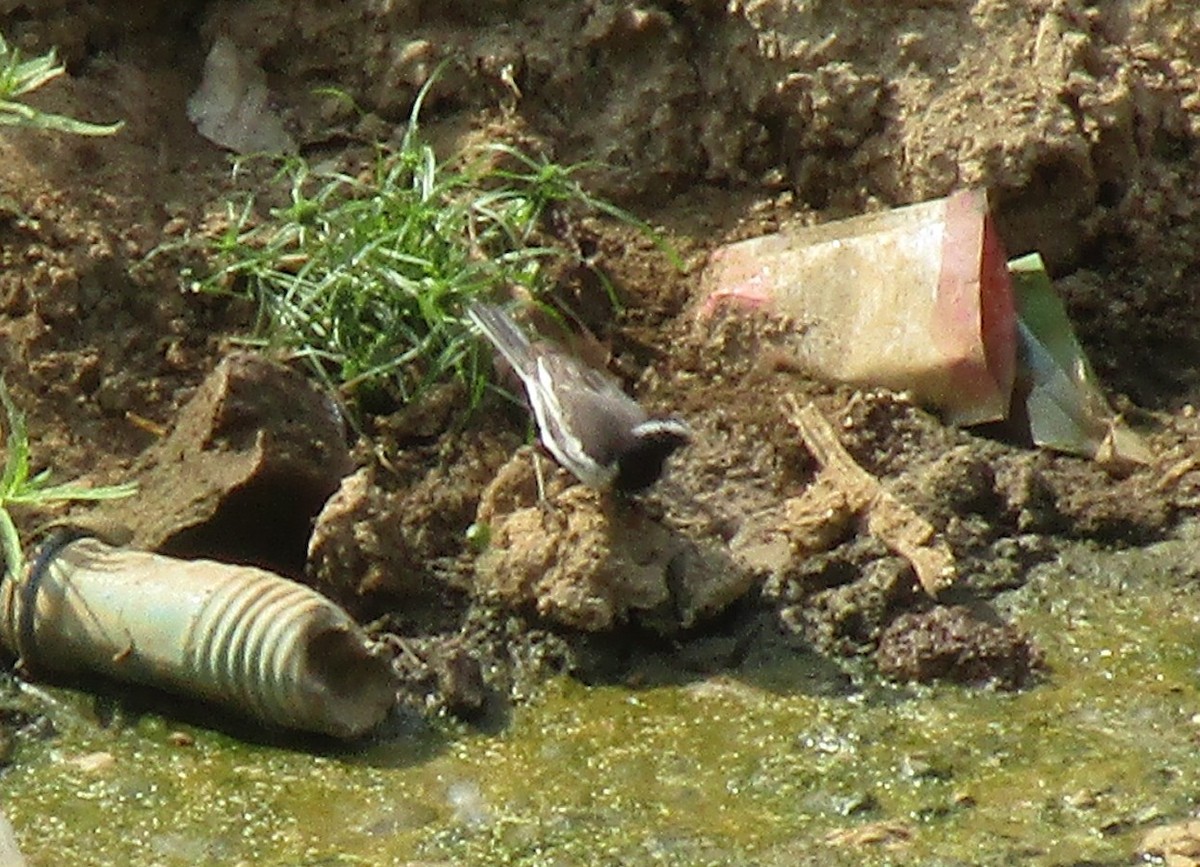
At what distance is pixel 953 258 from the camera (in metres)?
6.12

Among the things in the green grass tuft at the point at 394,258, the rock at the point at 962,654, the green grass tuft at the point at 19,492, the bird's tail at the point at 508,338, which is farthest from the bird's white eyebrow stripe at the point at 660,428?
the green grass tuft at the point at 19,492

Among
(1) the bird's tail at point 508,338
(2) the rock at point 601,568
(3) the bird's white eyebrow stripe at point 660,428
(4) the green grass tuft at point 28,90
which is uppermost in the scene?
(4) the green grass tuft at point 28,90

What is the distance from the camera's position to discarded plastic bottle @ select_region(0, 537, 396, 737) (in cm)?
520

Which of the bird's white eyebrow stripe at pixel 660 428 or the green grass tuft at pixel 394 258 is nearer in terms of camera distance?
the bird's white eyebrow stripe at pixel 660 428

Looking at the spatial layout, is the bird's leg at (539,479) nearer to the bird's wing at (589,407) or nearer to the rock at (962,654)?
the bird's wing at (589,407)

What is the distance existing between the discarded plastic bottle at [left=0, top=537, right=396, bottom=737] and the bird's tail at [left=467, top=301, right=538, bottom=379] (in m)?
0.83

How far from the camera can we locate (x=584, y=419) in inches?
225

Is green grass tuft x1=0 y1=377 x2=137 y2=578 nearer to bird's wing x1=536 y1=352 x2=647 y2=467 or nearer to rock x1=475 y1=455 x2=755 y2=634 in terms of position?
rock x1=475 y1=455 x2=755 y2=634

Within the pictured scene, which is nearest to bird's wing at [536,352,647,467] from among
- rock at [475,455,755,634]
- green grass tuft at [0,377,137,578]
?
rock at [475,455,755,634]

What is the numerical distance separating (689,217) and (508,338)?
925mm

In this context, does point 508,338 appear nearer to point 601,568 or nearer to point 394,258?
point 394,258

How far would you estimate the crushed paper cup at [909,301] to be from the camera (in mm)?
6074

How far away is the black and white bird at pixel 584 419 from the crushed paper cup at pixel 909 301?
0.47m

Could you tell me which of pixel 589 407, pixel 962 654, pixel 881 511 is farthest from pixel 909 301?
pixel 962 654
